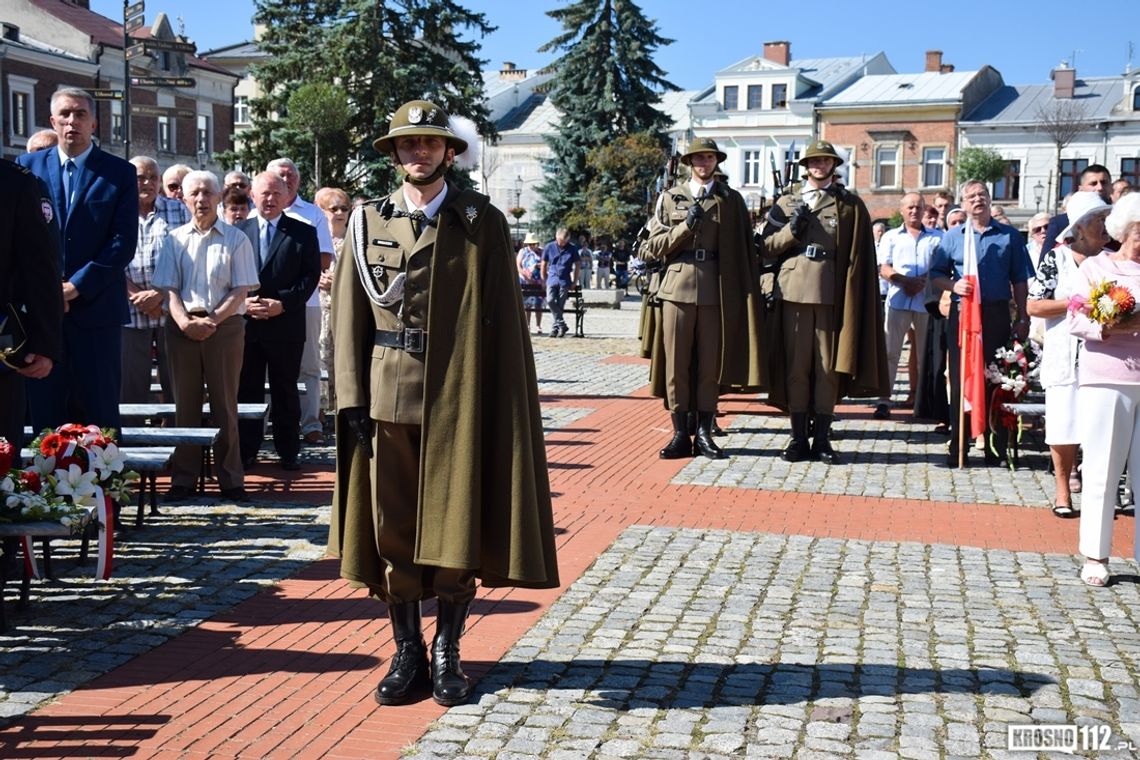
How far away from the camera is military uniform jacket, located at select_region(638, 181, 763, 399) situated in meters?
10.9

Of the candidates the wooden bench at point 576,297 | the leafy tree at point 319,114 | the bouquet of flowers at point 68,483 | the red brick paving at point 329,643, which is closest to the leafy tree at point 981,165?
the leafy tree at point 319,114

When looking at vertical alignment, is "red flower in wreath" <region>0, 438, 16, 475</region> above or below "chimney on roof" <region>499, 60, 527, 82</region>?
below

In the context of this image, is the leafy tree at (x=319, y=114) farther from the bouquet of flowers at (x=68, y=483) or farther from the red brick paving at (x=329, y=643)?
the bouquet of flowers at (x=68, y=483)

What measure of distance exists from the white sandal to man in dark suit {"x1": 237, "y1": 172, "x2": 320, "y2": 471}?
5644mm

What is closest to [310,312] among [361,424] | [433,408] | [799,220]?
[799,220]

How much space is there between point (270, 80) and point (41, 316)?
45937 millimetres

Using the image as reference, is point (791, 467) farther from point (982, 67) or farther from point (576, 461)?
point (982, 67)

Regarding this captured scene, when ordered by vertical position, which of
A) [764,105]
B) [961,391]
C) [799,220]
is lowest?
[961,391]

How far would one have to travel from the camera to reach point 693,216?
419 inches

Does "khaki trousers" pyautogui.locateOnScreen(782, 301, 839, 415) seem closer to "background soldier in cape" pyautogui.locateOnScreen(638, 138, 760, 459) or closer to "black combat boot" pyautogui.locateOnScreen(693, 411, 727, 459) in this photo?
"background soldier in cape" pyautogui.locateOnScreen(638, 138, 760, 459)

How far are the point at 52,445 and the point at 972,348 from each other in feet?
23.1

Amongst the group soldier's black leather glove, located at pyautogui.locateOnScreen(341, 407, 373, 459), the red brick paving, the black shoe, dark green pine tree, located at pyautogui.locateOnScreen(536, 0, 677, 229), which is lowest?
the red brick paving

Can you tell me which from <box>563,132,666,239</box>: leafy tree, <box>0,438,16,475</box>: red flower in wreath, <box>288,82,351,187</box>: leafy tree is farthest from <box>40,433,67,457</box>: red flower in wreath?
<box>563,132,666,239</box>: leafy tree

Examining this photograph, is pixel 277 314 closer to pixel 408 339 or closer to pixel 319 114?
pixel 408 339
